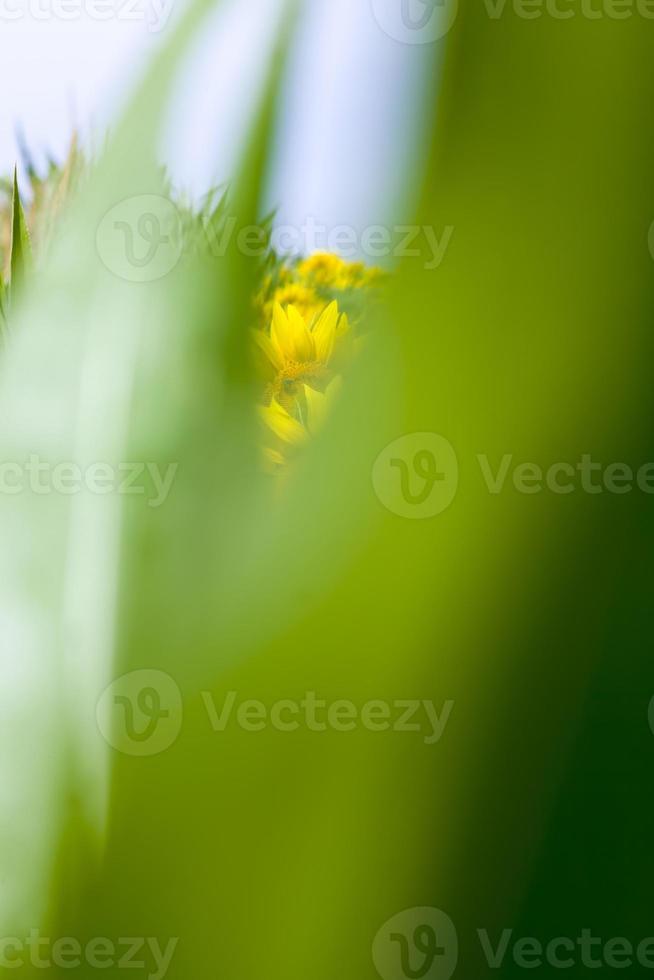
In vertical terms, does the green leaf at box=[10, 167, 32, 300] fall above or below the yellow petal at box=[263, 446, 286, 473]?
above

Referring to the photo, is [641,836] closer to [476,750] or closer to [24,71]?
[476,750]

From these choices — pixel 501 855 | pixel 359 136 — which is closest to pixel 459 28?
pixel 359 136

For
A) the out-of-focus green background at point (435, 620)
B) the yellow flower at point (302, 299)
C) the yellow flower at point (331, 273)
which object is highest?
the yellow flower at point (331, 273)

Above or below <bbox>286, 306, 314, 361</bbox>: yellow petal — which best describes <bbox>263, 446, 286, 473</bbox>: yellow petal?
below

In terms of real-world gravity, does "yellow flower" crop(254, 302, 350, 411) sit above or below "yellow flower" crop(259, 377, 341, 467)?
above

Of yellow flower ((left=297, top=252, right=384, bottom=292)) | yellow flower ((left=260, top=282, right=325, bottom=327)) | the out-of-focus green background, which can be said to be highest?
yellow flower ((left=297, top=252, right=384, bottom=292))
